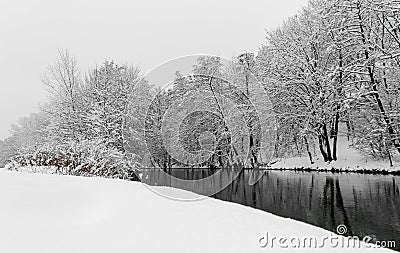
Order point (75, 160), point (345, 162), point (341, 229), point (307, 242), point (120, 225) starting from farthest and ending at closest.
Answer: point (345, 162), point (75, 160), point (341, 229), point (120, 225), point (307, 242)

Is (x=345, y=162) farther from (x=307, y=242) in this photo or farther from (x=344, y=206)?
(x=307, y=242)

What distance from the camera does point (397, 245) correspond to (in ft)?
24.0

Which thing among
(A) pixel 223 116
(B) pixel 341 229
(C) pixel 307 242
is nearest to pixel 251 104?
(A) pixel 223 116

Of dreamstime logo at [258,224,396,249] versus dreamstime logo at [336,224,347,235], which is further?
dreamstime logo at [336,224,347,235]

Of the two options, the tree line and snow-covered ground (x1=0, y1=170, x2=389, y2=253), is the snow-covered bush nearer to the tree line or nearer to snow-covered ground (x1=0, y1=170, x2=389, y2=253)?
the tree line

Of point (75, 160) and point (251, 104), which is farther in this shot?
point (251, 104)

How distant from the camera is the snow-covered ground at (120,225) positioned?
16.9ft

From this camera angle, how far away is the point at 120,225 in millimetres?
6102

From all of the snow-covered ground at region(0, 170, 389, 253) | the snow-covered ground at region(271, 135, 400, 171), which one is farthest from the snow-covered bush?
the snow-covered ground at region(271, 135, 400, 171)

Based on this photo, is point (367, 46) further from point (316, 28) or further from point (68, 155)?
point (68, 155)

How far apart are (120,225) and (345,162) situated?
84.8 feet

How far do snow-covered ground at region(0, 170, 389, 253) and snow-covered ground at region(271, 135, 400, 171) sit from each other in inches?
799

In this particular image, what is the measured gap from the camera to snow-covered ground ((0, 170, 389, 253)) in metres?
5.15

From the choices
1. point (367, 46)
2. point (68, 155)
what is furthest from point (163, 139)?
point (367, 46)
